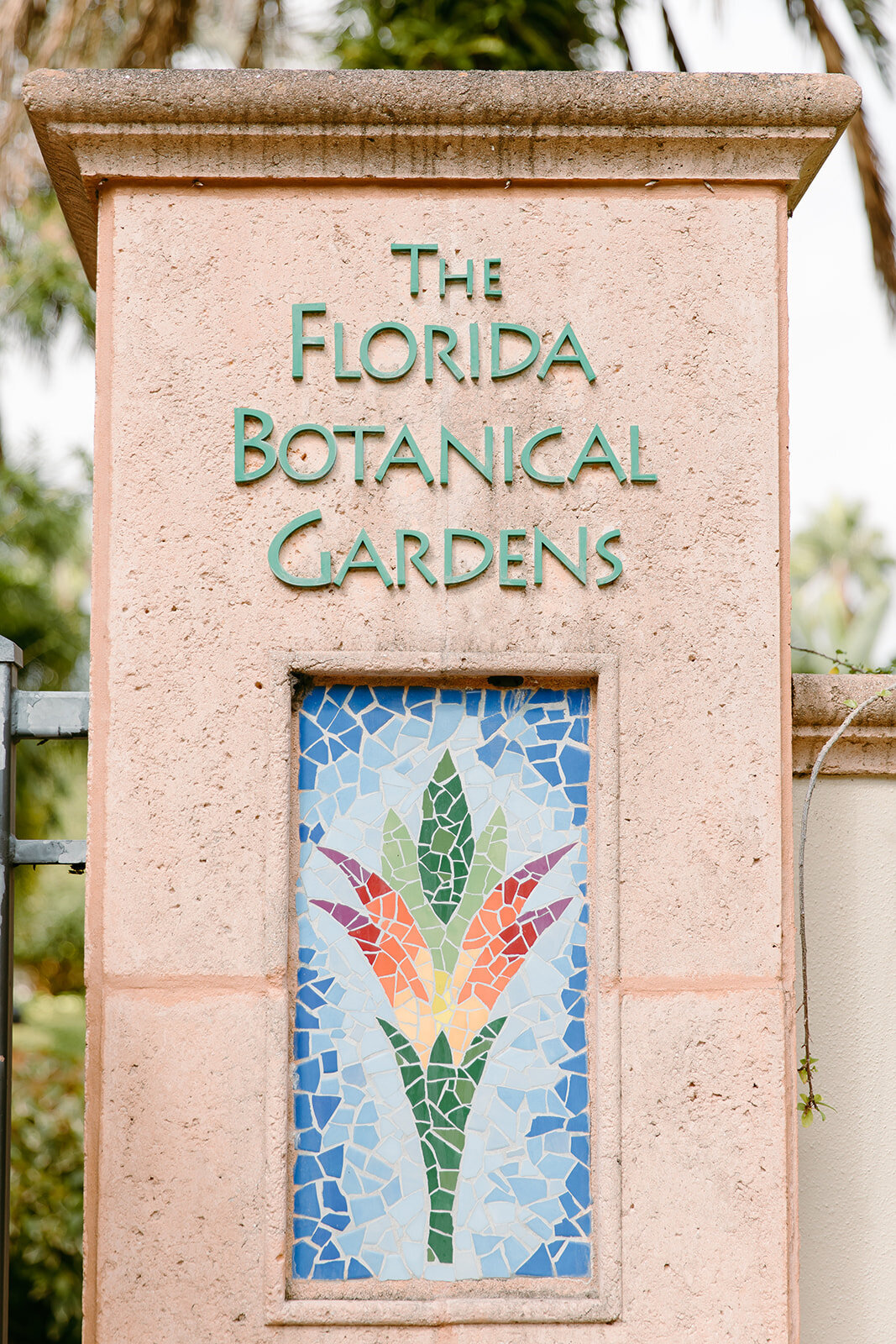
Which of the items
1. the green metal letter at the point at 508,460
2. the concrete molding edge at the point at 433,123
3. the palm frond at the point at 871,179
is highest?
the palm frond at the point at 871,179

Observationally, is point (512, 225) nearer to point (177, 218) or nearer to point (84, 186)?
point (177, 218)

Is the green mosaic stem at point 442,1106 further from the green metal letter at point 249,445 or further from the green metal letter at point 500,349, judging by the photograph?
the green metal letter at point 500,349

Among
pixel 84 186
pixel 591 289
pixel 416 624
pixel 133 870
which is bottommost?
pixel 133 870

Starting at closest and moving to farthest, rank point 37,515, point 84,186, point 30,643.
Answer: point 84,186, point 30,643, point 37,515

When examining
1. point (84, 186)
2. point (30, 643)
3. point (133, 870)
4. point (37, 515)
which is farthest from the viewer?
point (37, 515)

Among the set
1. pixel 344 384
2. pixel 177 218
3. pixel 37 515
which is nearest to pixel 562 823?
pixel 344 384

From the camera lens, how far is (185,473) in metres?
2.81

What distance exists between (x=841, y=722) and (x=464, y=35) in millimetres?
5395

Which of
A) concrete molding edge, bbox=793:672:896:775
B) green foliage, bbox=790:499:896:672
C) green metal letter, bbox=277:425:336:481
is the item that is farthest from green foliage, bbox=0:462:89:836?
A: green foliage, bbox=790:499:896:672

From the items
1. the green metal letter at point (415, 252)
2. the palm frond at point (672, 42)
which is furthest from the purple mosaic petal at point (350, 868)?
the palm frond at point (672, 42)

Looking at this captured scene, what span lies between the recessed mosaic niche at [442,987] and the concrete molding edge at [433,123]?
126cm

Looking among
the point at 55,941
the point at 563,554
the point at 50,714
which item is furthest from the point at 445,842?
the point at 55,941

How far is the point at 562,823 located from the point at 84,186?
1910 mm

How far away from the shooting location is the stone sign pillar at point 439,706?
2680mm
